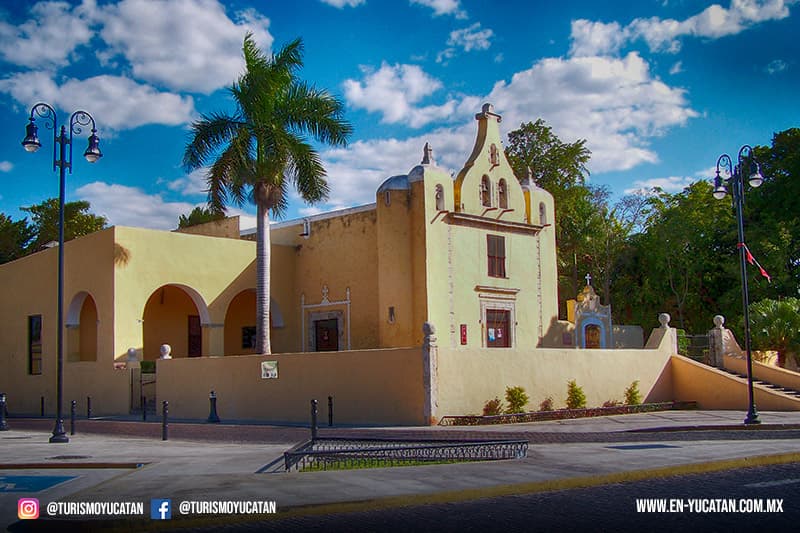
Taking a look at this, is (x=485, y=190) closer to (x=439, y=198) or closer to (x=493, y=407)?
(x=439, y=198)

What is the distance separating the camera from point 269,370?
22766mm

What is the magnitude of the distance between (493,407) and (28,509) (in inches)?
552

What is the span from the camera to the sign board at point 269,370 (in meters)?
22.7

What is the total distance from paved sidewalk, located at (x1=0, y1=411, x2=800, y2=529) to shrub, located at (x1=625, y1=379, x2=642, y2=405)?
2867 mm

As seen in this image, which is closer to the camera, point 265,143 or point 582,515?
point 582,515

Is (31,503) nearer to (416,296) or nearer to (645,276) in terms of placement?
(416,296)

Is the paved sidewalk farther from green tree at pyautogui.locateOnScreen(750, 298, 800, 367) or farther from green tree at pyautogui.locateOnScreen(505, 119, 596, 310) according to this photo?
green tree at pyautogui.locateOnScreen(505, 119, 596, 310)

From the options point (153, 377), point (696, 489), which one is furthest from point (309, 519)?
point (153, 377)

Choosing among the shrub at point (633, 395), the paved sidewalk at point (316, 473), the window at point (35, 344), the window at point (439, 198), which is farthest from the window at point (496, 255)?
the window at point (35, 344)

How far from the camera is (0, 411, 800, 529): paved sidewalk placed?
32.9 feet

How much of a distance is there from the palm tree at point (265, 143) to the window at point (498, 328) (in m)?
7.99

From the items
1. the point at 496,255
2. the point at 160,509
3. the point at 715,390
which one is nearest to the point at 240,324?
the point at 496,255

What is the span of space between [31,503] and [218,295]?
66.4 ft

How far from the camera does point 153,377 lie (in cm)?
2614
